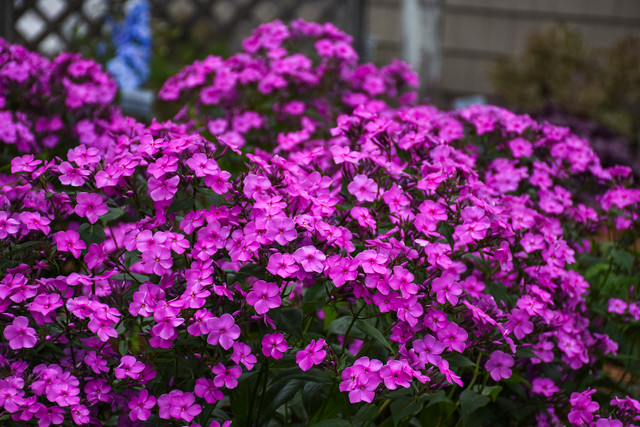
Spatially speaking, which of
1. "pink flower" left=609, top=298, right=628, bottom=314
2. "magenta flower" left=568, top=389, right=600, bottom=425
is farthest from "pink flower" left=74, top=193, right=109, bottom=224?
"pink flower" left=609, top=298, right=628, bottom=314

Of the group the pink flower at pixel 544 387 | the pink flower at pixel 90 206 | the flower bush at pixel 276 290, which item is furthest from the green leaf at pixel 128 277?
the pink flower at pixel 544 387

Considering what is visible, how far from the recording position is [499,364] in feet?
4.38

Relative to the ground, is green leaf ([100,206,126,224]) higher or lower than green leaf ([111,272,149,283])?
higher

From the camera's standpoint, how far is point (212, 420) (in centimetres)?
135

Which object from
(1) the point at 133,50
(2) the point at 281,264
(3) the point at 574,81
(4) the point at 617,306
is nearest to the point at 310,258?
(2) the point at 281,264

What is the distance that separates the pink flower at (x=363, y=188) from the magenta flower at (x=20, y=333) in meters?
0.61

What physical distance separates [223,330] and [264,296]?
0.09 meters

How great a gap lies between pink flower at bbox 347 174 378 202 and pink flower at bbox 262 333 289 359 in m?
0.31

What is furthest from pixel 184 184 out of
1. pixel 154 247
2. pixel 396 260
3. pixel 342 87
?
pixel 342 87

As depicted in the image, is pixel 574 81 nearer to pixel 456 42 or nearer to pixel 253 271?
pixel 456 42

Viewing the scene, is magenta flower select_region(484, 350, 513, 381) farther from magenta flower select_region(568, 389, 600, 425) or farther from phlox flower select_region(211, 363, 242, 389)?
phlox flower select_region(211, 363, 242, 389)

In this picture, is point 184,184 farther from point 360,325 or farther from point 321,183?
point 360,325

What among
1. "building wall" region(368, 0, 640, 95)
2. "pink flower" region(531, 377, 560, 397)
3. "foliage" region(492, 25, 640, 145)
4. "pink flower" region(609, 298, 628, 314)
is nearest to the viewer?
"pink flower" region(531, 377, 560, 397)

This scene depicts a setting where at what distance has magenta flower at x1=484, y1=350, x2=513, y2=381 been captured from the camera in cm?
132
